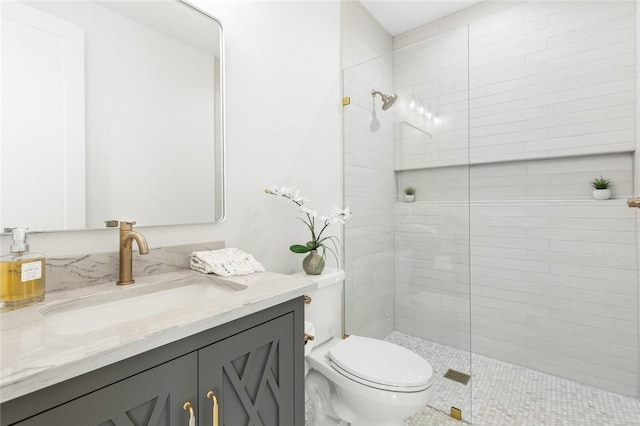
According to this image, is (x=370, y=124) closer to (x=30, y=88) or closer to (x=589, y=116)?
(x=589, y=116)

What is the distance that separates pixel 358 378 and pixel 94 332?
1.03 m

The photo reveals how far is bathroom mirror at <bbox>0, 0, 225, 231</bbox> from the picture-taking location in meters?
0.83

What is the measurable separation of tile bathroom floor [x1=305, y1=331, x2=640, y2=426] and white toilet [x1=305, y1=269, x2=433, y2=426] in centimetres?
32

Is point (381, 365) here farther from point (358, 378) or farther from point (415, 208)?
point (415, 208)

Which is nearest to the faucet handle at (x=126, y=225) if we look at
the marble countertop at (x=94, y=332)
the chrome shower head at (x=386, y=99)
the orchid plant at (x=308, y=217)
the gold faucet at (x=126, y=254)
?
the gold faucet at (x=126, y=254)

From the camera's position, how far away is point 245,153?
143 centimetres

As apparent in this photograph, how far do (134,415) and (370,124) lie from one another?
193cm

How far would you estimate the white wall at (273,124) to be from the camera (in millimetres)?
1366

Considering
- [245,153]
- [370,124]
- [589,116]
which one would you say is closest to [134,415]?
[245,153]

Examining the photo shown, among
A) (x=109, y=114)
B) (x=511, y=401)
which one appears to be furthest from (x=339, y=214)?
(x=511, y=401)

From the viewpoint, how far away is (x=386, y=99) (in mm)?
2059

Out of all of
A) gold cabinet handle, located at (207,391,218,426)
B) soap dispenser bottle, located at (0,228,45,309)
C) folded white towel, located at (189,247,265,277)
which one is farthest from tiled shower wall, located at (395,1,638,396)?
soap dispenser bottle, located at (0,228,45,309)

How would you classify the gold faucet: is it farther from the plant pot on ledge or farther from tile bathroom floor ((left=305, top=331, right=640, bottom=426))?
the plant pot on ledge

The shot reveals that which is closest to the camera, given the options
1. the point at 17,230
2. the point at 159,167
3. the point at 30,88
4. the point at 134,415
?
the point at 134,415
